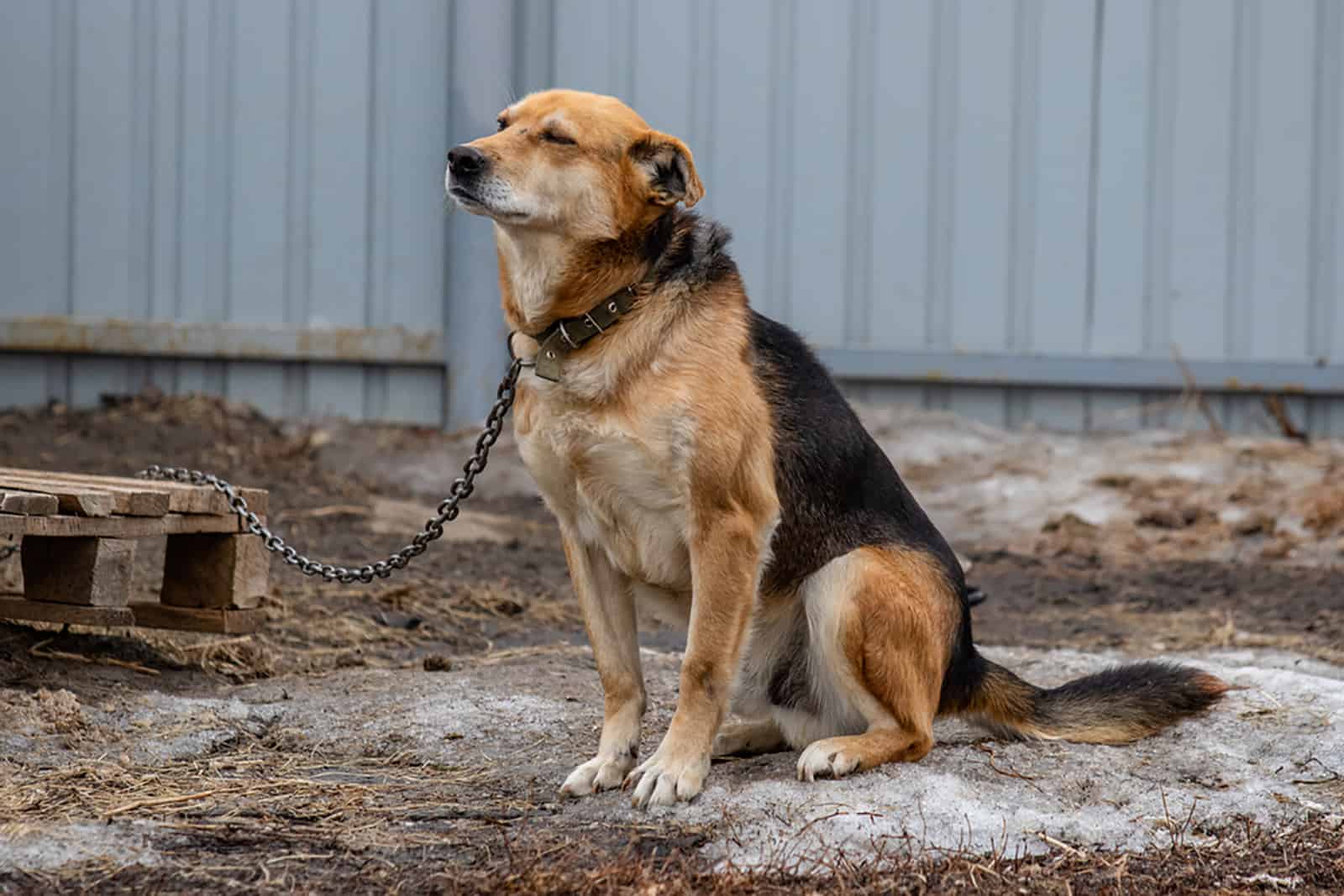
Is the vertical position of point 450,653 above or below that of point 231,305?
below

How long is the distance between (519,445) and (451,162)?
643mm

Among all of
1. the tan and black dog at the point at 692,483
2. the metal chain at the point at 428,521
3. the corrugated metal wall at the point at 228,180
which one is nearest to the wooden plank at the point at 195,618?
the metal chain at the point at 428,521

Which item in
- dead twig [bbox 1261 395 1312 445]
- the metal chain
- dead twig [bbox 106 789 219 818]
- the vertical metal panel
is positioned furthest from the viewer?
the vertical metal panel

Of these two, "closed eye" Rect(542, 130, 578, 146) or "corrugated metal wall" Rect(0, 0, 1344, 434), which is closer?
"closed eye" Rect(542, 130, 578, 146)

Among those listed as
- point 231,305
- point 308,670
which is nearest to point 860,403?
point 231,305

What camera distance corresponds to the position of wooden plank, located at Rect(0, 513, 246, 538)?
3.95 m

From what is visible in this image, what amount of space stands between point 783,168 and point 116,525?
4.65 metres

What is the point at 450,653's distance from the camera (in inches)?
205

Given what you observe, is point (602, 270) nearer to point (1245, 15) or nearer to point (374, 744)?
point (374, 744)

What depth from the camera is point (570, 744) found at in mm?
3857

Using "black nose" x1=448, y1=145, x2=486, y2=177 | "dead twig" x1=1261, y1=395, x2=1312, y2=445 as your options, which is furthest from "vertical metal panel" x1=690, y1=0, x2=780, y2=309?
"black nose" x1=448, y1=145, x2=486, y2=177

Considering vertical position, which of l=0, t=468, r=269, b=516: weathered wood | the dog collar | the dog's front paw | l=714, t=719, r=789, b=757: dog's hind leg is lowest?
l=714, t=719, r=789, b=757: dog's hind leg

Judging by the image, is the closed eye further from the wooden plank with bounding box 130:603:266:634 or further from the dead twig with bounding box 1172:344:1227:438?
the dead twig with bounding box 1172:344:1227:438

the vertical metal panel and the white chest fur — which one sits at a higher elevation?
the vertical metal panel
